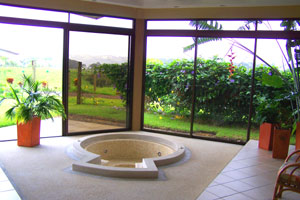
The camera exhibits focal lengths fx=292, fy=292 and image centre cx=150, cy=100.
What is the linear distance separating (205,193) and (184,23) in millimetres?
4376

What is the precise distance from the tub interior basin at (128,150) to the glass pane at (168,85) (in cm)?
105

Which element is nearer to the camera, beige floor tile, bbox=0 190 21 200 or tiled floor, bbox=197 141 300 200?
beige floor tile, bbox=0 190 21 200

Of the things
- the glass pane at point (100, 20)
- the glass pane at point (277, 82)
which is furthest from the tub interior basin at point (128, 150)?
the glass pane at point (100, 20)

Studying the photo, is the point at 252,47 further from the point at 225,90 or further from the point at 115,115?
the point at 115,115

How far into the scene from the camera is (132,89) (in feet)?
24.1

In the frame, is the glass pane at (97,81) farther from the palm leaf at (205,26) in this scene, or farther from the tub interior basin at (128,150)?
the palm leaf at (205,26)

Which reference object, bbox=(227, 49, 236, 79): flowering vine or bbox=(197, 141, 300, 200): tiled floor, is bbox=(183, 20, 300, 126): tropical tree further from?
bbox=(197, 141, 300, 200): tiled floor

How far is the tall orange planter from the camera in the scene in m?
5.43

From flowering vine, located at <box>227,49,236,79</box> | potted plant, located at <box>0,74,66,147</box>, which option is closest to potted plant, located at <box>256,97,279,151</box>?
flowering vine, located at <box>227,49,236,79</box>

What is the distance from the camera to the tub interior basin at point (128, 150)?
6164mm

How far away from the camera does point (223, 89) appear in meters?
6.76

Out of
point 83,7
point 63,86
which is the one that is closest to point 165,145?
point 63,86

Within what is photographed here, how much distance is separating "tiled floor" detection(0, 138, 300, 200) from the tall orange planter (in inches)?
60.4

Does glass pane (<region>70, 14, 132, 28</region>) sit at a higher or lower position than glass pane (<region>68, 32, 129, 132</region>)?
higher
